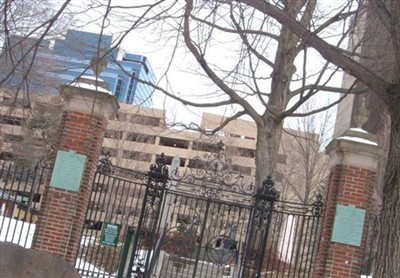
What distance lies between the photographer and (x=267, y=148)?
15992 millimetres

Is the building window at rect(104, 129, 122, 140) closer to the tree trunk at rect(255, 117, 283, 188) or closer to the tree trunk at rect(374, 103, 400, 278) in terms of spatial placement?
the tree trunk at rect(255, 117, 283, 188)

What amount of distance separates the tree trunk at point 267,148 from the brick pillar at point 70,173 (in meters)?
6.05

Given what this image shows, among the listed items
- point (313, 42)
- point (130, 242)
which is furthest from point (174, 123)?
point (313, 42)

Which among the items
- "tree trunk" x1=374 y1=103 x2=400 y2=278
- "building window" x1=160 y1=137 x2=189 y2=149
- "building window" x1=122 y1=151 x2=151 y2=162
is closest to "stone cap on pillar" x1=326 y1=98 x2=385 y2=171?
"tree trunk" x1=374 y1=103 x2=400 y2=278

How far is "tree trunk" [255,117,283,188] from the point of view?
15.8 meters

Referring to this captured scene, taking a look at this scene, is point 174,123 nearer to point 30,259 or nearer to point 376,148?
point 376,148

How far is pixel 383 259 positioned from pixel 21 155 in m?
25.0

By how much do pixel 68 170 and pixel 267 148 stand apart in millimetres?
6934

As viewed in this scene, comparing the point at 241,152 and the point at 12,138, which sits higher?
the point at 241,152

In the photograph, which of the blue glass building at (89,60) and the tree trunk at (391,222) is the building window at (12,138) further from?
the tree trunk at (391,222)

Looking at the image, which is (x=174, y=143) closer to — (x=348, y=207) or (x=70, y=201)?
(x=70, y=201)

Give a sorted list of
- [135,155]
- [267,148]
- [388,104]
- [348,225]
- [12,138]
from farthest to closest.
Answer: [135,155] → [12,138] → [267,148] → [348,225] → [388,104]

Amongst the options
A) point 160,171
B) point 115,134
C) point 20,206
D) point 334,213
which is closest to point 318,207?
point 334,213

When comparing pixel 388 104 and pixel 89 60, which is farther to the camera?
pixel 89 60
